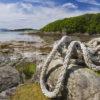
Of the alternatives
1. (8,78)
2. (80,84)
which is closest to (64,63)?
(80,84)

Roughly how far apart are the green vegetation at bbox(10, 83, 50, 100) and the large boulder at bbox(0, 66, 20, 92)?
3215 mm

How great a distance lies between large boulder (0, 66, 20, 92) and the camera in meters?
13.1

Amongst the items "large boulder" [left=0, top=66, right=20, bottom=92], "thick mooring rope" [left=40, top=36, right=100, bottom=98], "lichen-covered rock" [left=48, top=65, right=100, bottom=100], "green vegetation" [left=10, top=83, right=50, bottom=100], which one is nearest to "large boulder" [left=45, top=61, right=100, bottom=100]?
"lichen-covered rock" [left=48, top=65, right=100, bottom=100]

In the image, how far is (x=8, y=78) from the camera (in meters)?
13.3

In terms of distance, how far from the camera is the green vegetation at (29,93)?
30.1ft

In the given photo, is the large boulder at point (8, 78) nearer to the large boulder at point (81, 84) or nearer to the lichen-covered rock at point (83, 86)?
the large boulder at point (81, 84)

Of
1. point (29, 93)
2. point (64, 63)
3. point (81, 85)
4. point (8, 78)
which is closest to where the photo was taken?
point (81, 85)

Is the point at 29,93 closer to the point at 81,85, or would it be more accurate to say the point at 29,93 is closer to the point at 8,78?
the point at 81,85

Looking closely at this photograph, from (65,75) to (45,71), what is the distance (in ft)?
2.29

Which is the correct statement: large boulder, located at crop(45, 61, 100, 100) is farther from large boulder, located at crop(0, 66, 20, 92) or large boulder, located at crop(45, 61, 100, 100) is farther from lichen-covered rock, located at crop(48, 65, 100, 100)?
large boulder, located at crop(0, 66, 20, 92)

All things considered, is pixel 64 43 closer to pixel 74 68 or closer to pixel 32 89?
pixel 74 68

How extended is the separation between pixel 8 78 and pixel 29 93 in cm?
395

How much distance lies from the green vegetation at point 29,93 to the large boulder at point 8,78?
127 inches

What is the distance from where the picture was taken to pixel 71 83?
825 cm
